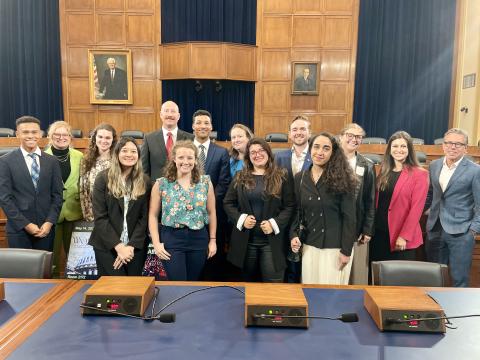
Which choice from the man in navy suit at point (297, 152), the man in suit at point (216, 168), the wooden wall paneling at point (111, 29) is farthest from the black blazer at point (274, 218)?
the wooden wall paneling at point (111, 29)

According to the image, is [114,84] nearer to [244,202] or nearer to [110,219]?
[110,219]

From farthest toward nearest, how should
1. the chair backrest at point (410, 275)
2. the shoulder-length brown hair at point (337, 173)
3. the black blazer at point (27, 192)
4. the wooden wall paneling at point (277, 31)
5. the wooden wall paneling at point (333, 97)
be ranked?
the wooden wall paneling at point (333, 97), the wooden wall paneling at point (277, 31), the black blazer at point (27, 192), the shoulder-length brown hair at point (337, 173), the chair backrest at point (410, 275)

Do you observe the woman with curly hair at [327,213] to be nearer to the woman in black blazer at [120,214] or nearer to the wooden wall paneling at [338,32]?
the woman in black blazer at [120,214]

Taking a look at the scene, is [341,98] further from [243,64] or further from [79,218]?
[79,218]

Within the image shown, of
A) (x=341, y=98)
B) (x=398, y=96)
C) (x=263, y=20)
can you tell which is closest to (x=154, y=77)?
(x=263, y=20)

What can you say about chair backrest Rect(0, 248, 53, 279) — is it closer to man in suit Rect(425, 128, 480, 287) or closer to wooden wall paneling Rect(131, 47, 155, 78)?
man in suit Rect(425, 128, 480, 287)

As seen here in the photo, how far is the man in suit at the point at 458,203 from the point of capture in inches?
114

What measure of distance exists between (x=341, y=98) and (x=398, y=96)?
5.56 feet

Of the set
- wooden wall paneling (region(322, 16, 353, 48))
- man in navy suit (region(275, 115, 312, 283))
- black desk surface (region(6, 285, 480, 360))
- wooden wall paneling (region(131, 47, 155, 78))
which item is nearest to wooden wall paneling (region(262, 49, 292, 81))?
wooden wall paneling (region(322, 16, 353, 48))

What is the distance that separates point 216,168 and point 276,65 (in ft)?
21.9

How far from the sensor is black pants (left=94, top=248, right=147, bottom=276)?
250 centimetres

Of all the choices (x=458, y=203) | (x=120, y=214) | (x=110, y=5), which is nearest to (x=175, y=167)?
(x=120, y=214)

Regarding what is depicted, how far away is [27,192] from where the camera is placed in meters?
2.87

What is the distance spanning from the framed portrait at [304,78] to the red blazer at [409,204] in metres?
6.66
